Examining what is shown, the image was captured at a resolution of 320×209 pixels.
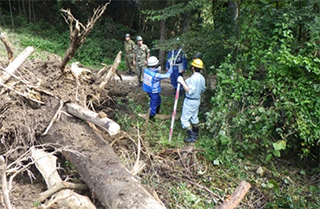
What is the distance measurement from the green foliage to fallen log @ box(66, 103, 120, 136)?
187 centimetres

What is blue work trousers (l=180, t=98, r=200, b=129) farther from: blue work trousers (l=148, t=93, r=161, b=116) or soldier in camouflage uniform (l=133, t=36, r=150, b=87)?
soldier in camouflage uniform (l=133, t=36, r=150, b=87)

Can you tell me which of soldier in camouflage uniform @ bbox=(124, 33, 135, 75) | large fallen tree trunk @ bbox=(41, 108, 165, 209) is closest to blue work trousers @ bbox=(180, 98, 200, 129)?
large fallen tree trunk @ bbox=(41, 108, 165, 209)

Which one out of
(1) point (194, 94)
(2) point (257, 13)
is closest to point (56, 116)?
(1) point (194, 94)

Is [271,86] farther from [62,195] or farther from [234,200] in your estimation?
[62,195]

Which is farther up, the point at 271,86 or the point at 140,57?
the point at 271,86

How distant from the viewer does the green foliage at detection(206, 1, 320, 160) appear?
4.10m

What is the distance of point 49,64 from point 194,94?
3.12 metres

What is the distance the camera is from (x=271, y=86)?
4.36 meters

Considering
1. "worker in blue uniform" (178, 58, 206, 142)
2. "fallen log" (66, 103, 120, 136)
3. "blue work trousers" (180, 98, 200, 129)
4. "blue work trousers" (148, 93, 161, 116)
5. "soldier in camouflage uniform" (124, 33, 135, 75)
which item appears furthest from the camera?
"soldier in camouflage uniform" (124, 33, 135, 75)

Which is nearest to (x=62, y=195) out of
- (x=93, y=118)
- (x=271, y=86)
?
(x=93, y=118)

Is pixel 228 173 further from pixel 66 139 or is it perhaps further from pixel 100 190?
pixel 66 139

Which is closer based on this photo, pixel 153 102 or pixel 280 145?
pixel 280 145

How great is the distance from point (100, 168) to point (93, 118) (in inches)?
33.0

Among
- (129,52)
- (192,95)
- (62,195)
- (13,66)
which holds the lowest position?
(129,52)
